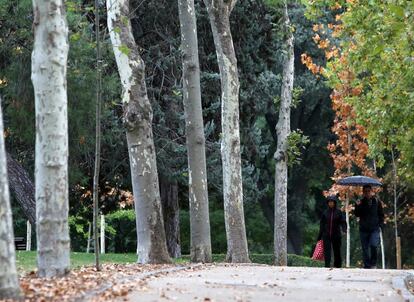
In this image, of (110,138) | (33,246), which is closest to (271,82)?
(110,138)

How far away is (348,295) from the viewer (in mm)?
11727

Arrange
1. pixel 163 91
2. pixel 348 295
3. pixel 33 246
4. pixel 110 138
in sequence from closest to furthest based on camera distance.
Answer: pixel 348 295, pixel 110 138, pixel 163 91, pixel 33 246

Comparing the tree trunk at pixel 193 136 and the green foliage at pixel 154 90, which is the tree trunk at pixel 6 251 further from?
the green foliage at pixel 154 90

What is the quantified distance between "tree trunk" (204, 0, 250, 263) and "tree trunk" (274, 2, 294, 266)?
570cm

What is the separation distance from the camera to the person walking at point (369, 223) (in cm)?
2098

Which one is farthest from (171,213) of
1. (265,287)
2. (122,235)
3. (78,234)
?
(265,287)

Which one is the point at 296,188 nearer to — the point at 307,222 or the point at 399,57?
the point at 307,222

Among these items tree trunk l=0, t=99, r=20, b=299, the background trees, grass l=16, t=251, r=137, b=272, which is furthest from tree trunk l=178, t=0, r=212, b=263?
tree trunk l=0, t=99, r=20, b=299

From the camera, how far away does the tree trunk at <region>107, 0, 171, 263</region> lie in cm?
1734

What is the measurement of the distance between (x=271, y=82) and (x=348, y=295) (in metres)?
23.1

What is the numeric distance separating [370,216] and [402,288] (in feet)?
26.5

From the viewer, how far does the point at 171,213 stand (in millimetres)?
34125

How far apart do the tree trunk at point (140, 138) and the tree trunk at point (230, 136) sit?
4.09 meters

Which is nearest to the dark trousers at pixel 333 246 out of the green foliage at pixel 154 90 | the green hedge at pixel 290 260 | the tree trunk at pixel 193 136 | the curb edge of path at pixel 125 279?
the tree trunk at pixel 193 136
